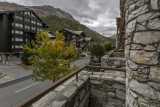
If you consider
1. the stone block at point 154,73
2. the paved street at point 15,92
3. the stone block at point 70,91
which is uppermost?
the stone block at point 154,73

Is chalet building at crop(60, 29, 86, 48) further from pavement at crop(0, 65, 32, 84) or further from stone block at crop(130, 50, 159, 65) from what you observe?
stone block at crop(130, 50, 159, 65)

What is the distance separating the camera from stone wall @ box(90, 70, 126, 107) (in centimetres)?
554

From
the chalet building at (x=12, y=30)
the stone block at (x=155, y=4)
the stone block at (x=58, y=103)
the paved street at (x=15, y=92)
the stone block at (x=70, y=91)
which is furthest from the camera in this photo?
the chalet building at (x=12, y=30)

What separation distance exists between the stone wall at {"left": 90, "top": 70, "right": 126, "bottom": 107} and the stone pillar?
7.83 feet

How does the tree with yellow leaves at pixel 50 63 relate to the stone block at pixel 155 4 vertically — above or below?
below

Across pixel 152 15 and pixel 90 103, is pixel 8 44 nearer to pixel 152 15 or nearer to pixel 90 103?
pixel 90 103

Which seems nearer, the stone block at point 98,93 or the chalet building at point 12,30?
the stone block at point 98,93

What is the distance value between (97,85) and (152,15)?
12.6ft

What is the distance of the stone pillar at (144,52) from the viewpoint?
265 centimetres

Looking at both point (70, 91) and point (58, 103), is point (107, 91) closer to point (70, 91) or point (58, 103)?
point (70, 91)

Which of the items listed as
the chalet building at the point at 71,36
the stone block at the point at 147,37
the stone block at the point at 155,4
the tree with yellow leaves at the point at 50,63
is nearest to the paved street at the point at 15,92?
the tree with yellow leaves at the point at 50,63

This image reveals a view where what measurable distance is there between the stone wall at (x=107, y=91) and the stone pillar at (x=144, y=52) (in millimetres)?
2386

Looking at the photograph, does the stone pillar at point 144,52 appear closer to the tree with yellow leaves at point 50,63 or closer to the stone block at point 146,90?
the stone block at point 146,90

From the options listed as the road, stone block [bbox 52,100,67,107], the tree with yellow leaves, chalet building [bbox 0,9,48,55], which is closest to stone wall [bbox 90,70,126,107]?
stone block [bbox 52,100,67,107]
